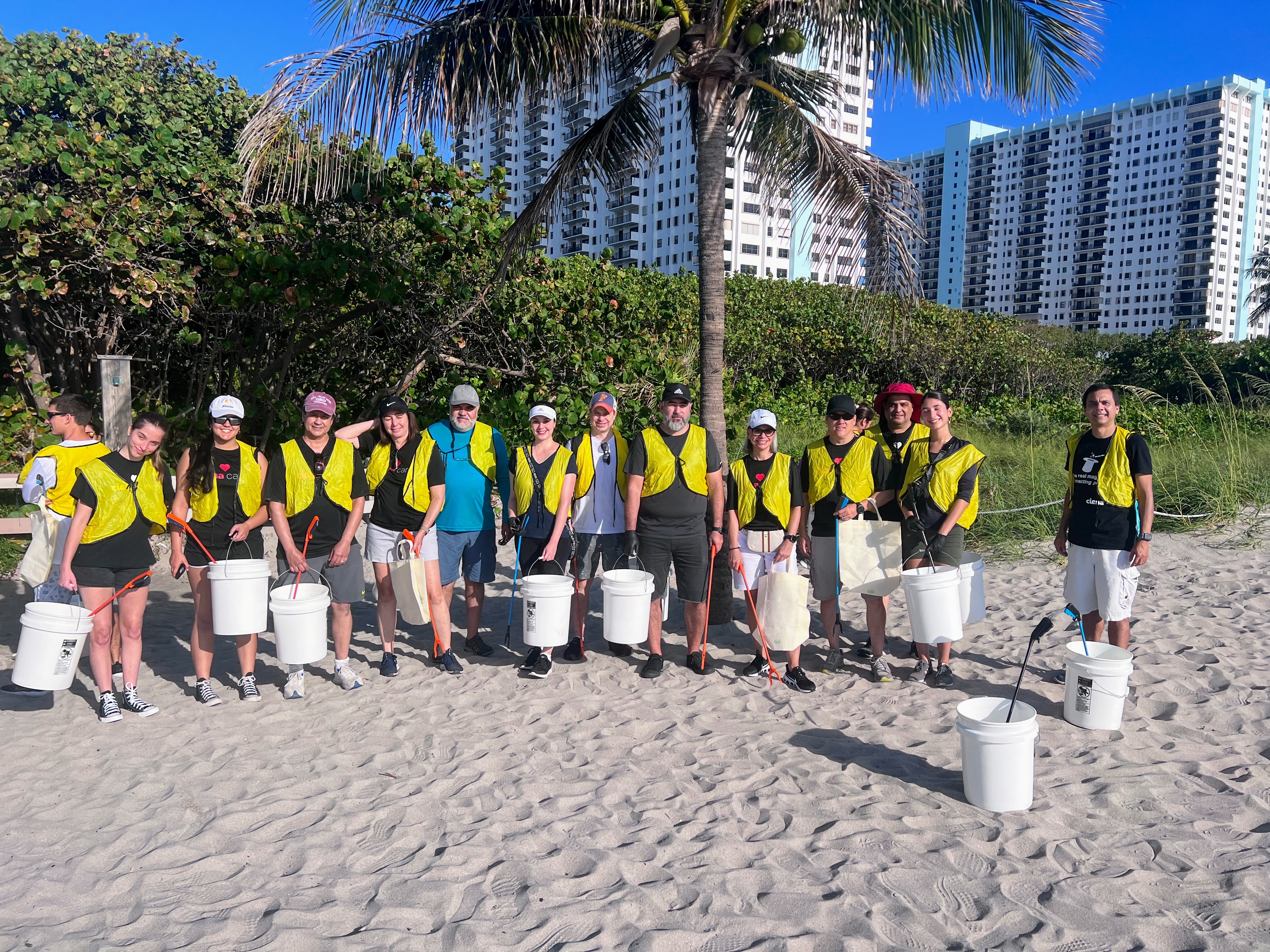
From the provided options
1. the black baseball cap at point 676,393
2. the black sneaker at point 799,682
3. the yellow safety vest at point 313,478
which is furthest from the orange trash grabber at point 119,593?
the black sneaker at point 799,682

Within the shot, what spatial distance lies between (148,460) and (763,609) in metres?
3.78

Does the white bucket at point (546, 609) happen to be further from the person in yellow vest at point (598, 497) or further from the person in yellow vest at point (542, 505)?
the person in yellow vest at point (598, 497)

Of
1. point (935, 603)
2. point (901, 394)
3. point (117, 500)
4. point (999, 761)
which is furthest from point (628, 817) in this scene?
point (901, 394)

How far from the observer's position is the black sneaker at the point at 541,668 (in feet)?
18.8

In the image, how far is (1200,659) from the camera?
5.79 meters

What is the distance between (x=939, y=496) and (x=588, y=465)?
88.7 inches

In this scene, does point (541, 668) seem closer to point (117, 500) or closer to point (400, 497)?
point (400, 497)

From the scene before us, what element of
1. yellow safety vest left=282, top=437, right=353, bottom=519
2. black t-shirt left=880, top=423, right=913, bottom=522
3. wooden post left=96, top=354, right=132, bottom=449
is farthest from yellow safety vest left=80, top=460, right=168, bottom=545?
black t-shirt left=880, top=423, right=913, bottom=522

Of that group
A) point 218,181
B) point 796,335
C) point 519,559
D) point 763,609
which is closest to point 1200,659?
point 763,609

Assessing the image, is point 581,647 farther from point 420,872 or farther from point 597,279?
point 597,279

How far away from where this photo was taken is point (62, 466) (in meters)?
4.74

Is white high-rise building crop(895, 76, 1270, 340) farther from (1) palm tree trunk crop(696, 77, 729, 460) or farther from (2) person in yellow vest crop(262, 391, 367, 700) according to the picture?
(2) person in yellow vest crop(262, 391, 367, 700)

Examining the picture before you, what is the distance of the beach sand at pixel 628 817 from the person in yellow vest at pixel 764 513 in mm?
746

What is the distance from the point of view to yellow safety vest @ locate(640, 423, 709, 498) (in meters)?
5.56
